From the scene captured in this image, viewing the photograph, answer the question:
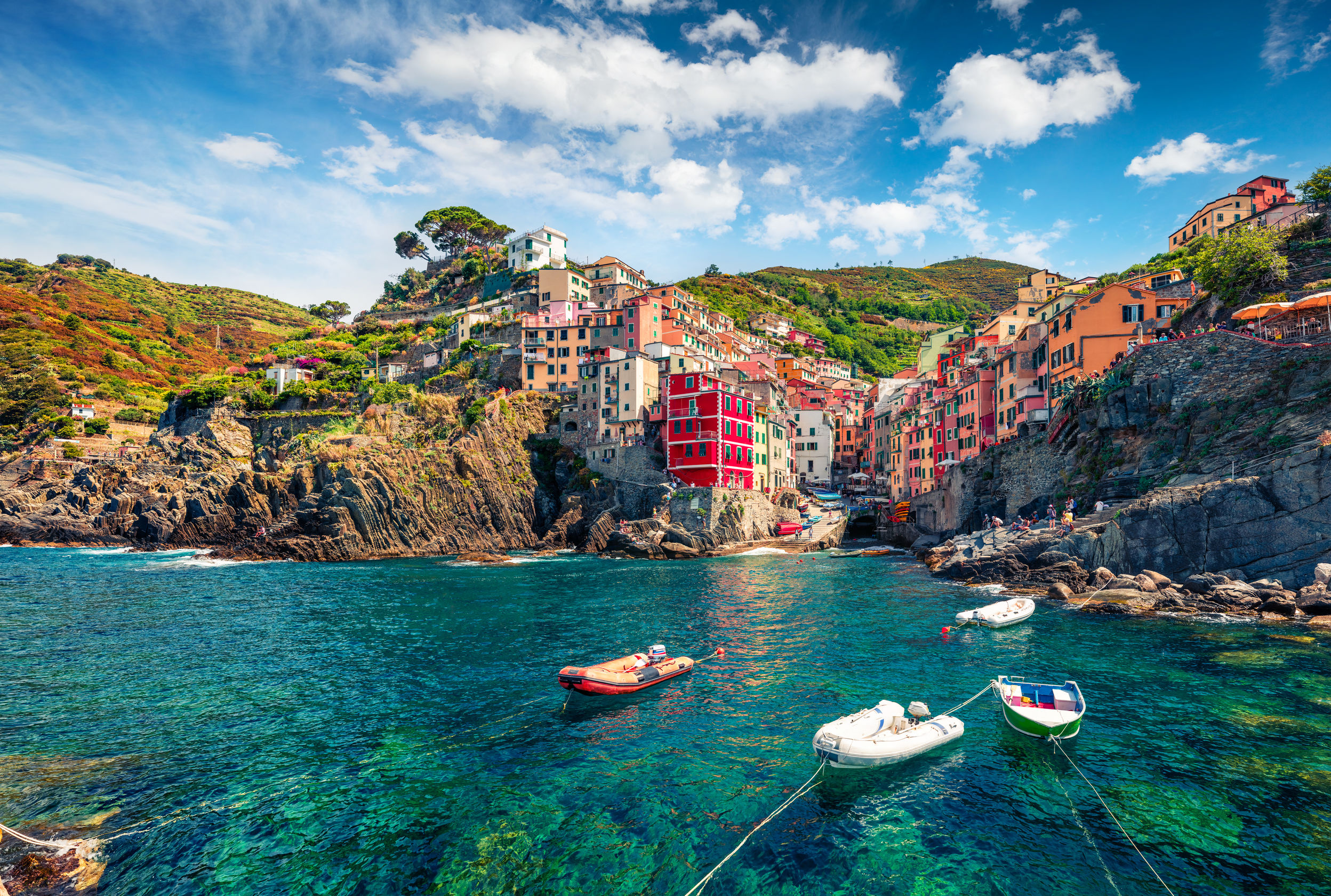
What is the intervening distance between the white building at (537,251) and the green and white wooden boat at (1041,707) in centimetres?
10693

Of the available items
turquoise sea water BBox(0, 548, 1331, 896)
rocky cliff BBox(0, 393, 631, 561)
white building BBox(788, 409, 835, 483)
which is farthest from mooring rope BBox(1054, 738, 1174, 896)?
white building BBox(788, 409, 835, 483)

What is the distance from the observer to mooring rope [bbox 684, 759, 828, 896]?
12214mm

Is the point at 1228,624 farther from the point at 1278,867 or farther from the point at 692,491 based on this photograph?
the point at 692,491

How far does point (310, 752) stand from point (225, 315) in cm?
21225

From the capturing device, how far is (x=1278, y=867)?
39.9 feet

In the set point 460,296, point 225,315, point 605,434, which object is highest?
point 225,315

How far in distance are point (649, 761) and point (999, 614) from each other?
21.9m

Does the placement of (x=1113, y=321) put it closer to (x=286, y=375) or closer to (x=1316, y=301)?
(x=1316, y=301)

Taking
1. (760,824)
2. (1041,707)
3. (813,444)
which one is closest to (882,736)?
(760,824)

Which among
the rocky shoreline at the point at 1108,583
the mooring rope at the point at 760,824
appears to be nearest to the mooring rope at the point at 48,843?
the mooring rope at the point at 760,824

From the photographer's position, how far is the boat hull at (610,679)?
21.8 metres

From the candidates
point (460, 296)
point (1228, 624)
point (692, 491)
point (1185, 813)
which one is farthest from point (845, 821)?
point (460, 296)

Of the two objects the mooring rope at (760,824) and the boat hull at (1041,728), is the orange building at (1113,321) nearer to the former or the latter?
the boat hull at (1041,728)

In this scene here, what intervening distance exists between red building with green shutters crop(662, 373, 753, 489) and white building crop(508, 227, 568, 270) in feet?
177
